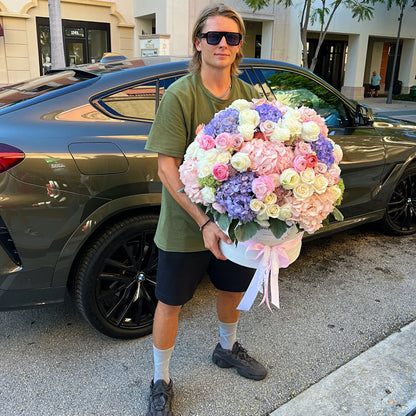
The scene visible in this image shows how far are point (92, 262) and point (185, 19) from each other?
14128 mm

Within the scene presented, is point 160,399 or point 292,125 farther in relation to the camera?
point 160,399

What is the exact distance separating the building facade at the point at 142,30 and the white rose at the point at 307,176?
36.9 ft

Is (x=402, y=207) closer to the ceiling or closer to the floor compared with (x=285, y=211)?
closer to the floor

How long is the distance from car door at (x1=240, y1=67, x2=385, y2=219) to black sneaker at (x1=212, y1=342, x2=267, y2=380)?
5.34 feet

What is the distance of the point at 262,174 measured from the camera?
4.87ft

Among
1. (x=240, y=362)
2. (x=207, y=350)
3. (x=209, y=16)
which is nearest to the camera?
(x=209, y=16)

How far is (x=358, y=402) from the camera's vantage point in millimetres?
2193

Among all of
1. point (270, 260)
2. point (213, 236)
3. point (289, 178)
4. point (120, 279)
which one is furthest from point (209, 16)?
point (120, 279)

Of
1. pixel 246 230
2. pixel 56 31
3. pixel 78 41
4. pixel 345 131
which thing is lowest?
pixel 246 230

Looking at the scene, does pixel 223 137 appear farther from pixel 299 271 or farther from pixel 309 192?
pixel 299 271

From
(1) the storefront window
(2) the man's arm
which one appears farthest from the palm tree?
(1) the storefront window

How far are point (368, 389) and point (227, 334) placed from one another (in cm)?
81

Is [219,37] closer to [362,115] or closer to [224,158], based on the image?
[224,158]

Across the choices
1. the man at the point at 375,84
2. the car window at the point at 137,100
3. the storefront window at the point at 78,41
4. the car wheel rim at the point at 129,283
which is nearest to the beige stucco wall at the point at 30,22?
the storefront window at the point at 78,41
